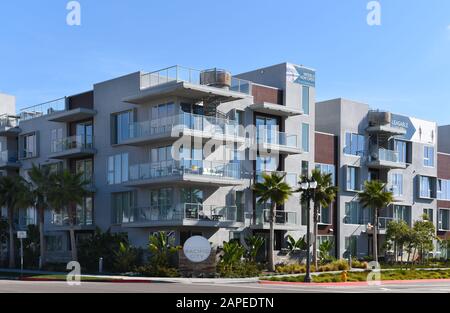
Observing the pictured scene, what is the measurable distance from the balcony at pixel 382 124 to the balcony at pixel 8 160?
96.7 feet

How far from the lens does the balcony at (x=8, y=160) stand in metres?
57.1

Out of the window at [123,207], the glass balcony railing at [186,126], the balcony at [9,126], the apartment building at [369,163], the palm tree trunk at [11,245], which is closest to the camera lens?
the glass balcony railing at [186,126]

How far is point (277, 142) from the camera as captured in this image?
154ft

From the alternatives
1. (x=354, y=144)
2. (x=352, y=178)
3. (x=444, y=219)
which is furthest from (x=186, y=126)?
(x=444, y=219)

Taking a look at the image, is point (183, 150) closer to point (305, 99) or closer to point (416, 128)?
point (305, 99)

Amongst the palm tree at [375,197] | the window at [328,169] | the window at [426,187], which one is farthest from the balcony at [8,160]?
the window at [426,187]

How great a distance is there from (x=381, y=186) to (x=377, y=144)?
7.21 meters

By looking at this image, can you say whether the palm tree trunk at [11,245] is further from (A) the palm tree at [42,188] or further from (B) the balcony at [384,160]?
(B) the balcony at [384,160]

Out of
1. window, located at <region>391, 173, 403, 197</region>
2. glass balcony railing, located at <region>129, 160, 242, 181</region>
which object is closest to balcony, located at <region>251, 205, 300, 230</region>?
glass balcony railing, located at <region>129, 160, 242, 181</region>

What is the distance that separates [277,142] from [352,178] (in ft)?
35.6

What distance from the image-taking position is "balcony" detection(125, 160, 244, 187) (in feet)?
133

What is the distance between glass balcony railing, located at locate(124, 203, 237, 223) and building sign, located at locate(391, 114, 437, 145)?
2075 centimetres
